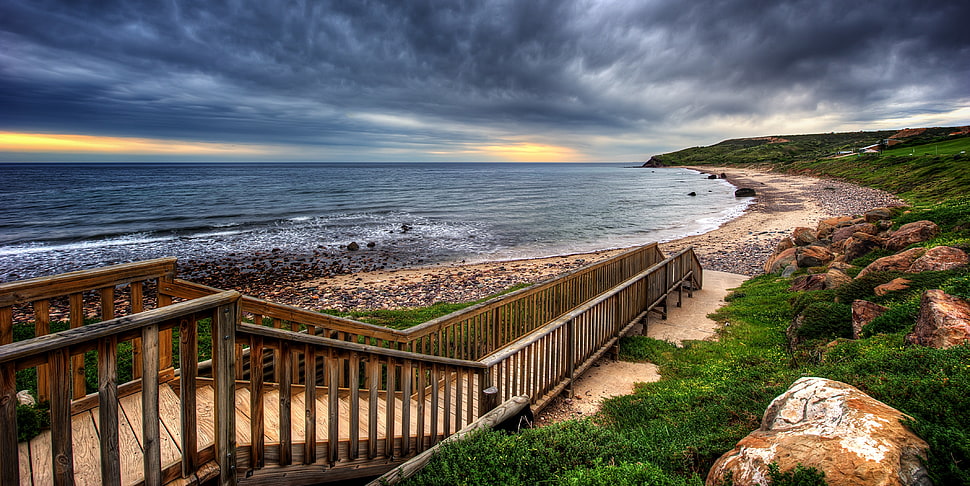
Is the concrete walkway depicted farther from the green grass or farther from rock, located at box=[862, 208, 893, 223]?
rock, located at box=[862, 208, 893, 223]

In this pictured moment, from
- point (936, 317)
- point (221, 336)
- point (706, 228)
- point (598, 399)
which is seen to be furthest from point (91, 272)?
point (706, 228)

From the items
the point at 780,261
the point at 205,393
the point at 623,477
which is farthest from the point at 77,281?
the point at 780,261

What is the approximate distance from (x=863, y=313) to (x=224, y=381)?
8564 mm

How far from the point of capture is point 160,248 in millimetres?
23641

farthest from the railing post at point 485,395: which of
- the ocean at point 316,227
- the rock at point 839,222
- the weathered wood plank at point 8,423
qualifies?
the rock at point 839,222

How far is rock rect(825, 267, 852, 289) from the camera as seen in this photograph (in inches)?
358

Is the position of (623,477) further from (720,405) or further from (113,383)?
(113,383)

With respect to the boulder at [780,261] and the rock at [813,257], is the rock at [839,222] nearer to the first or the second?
the boulder at [780,261]

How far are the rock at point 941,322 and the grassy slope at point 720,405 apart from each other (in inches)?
11.5

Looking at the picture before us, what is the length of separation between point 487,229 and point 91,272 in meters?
28.3

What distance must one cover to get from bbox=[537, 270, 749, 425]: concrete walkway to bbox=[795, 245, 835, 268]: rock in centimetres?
207

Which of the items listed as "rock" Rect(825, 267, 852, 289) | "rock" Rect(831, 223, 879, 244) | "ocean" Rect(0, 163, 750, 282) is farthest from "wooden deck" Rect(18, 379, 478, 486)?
"ocean" Rect(0, 163, 750, 282)

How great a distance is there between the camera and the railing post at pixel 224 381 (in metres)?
2.48

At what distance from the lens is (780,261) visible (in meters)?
14.3
